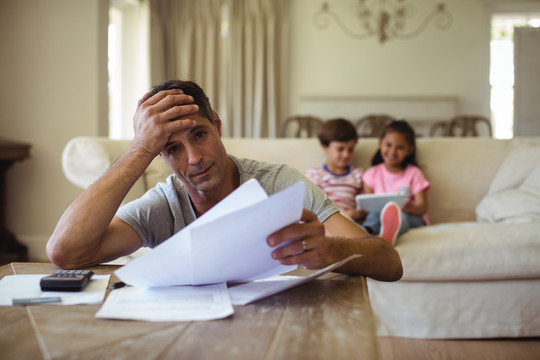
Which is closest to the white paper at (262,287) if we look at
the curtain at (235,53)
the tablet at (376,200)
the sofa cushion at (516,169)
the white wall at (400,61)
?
the tablet at (376,200)

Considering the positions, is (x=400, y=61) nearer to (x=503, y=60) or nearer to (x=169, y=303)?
(x=503, y=60)

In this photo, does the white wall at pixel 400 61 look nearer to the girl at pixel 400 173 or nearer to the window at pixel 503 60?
the window at pixel 503 60

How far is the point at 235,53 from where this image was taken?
547 centimetres

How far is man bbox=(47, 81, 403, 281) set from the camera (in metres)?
0.82

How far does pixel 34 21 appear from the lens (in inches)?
139

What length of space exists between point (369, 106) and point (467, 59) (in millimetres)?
1154

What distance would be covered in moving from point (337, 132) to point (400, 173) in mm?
403

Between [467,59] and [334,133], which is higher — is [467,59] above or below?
above

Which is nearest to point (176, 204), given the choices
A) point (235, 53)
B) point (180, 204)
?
point (180, 204)

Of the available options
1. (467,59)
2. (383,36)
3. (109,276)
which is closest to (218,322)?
(109,276)

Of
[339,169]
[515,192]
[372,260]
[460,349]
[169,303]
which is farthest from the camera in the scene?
[339,169]

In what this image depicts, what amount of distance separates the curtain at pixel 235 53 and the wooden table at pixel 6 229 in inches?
93.5

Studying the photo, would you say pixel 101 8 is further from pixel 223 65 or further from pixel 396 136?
pixel 396 136

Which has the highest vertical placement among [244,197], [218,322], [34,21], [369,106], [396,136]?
[34,21]
